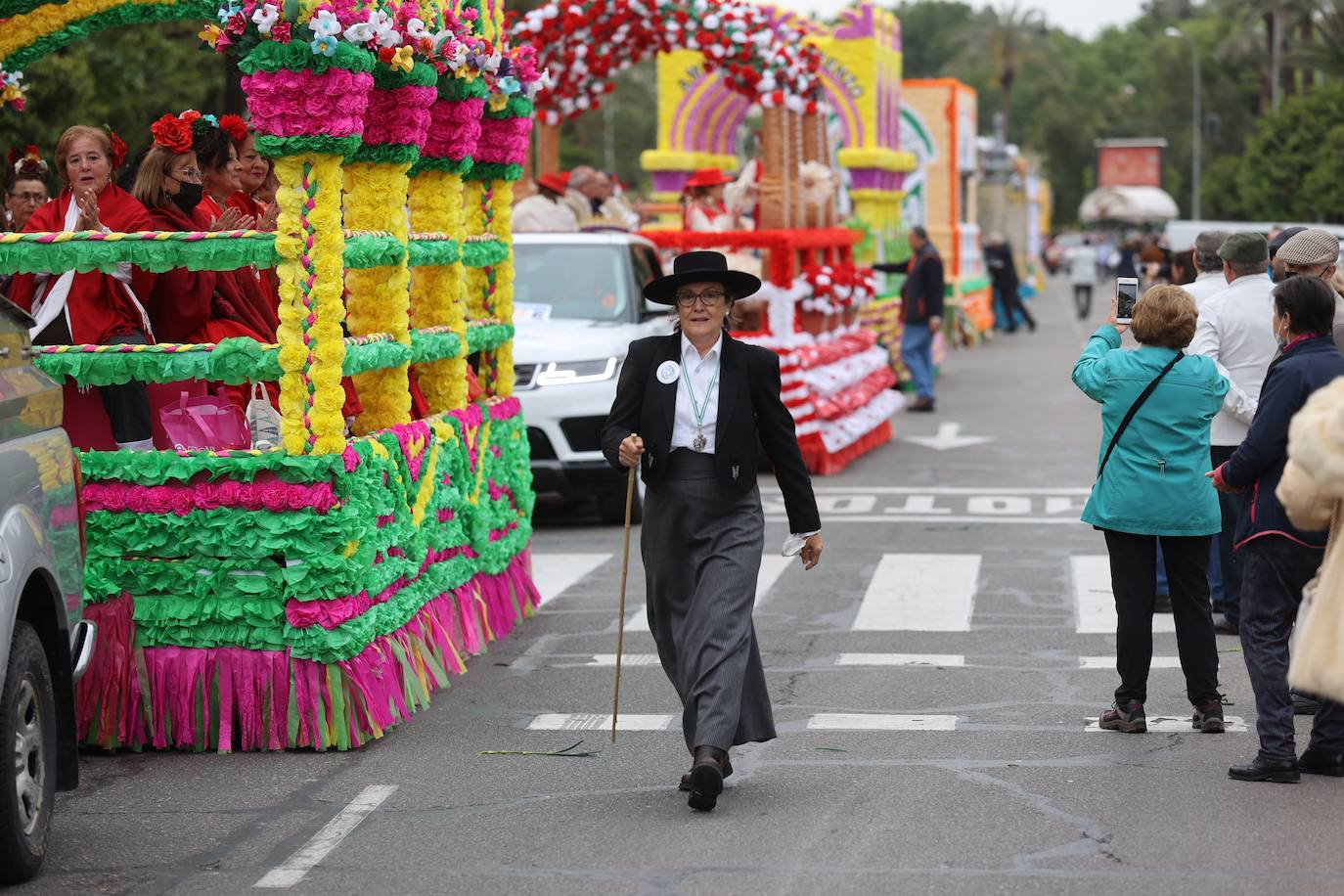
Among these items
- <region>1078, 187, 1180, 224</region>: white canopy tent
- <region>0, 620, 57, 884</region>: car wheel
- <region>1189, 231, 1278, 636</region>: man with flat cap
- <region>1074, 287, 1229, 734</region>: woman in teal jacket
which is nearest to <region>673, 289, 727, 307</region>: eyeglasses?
<region>1074, 287, 1229, 734</region>: woman in teal jacket

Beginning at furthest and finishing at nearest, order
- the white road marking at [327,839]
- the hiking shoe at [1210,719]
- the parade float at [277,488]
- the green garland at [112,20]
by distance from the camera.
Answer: the green garland at [112,20], the hiking shoe at [1210,719], the parade float at [277,488], the white road marking at [327,839]

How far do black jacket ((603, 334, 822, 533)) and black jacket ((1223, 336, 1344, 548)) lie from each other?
1.49 m

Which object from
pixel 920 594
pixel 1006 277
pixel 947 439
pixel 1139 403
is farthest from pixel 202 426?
pixel 1006 277

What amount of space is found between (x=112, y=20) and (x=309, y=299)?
6.62 ft

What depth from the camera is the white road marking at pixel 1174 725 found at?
301 inches

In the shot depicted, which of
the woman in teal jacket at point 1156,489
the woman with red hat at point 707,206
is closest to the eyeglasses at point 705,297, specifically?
the woman in teal jacket at point 1156,489

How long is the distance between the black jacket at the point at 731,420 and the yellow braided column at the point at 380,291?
156 centimetres

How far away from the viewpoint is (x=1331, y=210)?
49.1m

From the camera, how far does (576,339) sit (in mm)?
13766

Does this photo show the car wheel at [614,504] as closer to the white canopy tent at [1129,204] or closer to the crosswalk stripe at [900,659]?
the crosswalk stripe at [900,659]

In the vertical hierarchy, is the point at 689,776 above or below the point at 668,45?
below

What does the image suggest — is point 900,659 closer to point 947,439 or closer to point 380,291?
point 380,291

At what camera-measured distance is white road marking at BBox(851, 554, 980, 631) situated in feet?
32.9

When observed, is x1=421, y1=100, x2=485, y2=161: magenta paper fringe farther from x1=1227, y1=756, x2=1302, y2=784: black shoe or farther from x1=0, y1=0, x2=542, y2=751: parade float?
x1=1227, y1=756, x2=1302, y2=784: black shoe
